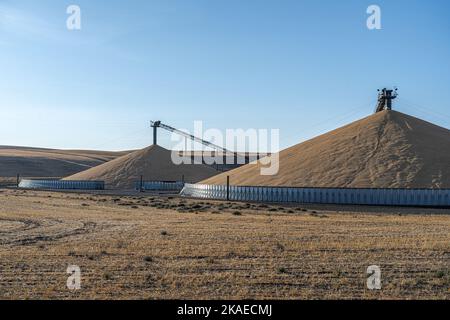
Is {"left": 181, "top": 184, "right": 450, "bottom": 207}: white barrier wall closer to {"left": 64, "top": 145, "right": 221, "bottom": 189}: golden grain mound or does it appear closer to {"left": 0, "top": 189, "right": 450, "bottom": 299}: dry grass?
{"left": 0, "top": 189, "right": 450, "bottom": 299}: dry grass

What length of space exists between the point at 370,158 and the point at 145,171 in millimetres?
64360

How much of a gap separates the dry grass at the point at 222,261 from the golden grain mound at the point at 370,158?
1297 inches

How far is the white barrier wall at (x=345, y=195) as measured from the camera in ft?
176

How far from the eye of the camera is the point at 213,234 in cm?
2747

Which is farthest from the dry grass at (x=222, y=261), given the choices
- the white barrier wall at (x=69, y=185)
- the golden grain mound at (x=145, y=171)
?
A: the golden grain mound at (x=145, y=171)

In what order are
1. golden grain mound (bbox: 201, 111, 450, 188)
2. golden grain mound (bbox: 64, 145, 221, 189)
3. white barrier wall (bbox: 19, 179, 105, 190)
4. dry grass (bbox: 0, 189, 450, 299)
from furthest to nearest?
golden grain mound (bbox: 64, 145, 221, 189) → white barrier wall (bbox: 19, 179, 105, 190) → golden grain mound (bbox: 201, 111, 450, 188) → dry grass (bbox: 0, 189, 450, 299)

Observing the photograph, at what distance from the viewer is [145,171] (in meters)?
125

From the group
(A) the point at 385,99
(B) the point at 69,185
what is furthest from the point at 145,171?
(A) the point at 385,99

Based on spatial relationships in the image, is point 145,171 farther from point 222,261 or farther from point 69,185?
point 222,261

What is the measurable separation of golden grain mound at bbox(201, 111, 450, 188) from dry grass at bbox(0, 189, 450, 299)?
108 ft

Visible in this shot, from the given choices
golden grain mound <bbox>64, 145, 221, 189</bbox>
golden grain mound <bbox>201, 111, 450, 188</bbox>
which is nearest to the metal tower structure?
golden grain mound <bbox>201, 111, 450, 188</bbox>

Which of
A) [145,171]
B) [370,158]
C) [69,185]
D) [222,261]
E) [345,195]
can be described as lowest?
[222,261]

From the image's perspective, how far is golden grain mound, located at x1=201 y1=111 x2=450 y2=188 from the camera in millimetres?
64375

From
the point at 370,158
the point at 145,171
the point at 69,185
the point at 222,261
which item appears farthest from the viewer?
the point at 145,171
